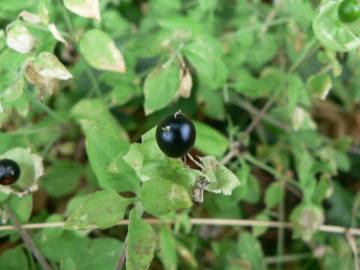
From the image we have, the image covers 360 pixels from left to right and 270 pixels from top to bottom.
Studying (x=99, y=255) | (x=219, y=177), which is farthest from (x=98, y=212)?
(x=99, y=255)

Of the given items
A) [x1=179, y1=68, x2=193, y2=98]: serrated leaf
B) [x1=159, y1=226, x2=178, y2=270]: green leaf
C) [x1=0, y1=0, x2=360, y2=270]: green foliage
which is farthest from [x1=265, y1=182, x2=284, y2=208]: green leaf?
[x1=179, y1=68, x2=193, y2=98]: serrated leaf

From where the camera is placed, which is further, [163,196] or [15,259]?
[15,259]

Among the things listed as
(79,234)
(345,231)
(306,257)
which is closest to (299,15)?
(345,231)

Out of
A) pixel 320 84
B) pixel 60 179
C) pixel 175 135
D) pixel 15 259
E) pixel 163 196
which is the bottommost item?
pixel 60 179

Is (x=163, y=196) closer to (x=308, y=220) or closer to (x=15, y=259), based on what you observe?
(x=15, y=259)

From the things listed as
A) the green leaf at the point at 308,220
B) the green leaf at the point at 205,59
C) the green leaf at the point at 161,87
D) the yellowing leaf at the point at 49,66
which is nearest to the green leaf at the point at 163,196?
the yellowing leaf at the point at 49,66

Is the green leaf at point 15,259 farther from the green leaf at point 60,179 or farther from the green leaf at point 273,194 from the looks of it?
the green leaf at point 273,194

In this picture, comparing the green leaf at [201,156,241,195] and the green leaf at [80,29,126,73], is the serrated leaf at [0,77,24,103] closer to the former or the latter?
the green leaf at [80,29,126,73]
